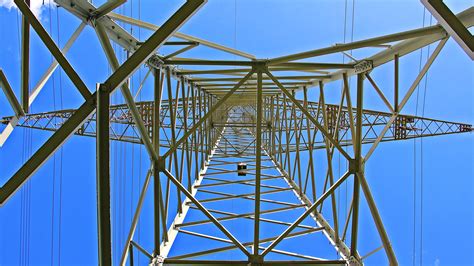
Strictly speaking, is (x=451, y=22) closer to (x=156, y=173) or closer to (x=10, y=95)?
(x=156, y=173)

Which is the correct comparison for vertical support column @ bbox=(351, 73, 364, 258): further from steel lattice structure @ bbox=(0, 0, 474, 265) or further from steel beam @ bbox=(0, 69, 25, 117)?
steel beam @ bbox=(0, 69, 25, 117)

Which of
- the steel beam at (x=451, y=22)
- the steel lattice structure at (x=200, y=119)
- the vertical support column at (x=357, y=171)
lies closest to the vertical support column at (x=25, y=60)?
the steel lattice structure at (x=200, y=119)

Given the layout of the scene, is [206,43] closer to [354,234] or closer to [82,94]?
[82,94]

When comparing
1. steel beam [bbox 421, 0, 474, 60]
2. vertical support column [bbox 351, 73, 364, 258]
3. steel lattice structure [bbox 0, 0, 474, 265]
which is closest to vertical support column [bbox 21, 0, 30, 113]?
steel lattice structure [bbox 0, 0, 474, 265]

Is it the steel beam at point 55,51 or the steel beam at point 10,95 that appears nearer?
the steel beam at point 55,51

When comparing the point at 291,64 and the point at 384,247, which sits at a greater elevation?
the point at 291,64

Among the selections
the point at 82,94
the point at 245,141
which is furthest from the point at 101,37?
the point at 245,141

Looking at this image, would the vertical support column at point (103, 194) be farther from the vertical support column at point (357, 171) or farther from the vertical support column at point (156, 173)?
the vertical support column at point (357, 171)

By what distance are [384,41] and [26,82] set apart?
21.0 ft

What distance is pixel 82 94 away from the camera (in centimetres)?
444

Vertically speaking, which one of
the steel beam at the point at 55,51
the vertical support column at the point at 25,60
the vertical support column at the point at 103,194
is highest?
the vertical support column at the point at 25,60

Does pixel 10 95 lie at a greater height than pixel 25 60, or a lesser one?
lesser

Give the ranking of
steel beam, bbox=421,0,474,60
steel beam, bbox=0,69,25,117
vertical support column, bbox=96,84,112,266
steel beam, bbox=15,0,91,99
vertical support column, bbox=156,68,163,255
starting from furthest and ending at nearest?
vertical support column, bbox=156,68,163,255, steel beam, bbox=0,69,25,117, steel beam, bbox=421,0,474,60, steel beam, bbox=15,0,91,99, vertical support column, bbox=96,84,112,266

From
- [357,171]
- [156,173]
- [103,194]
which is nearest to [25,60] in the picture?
[103,194]
